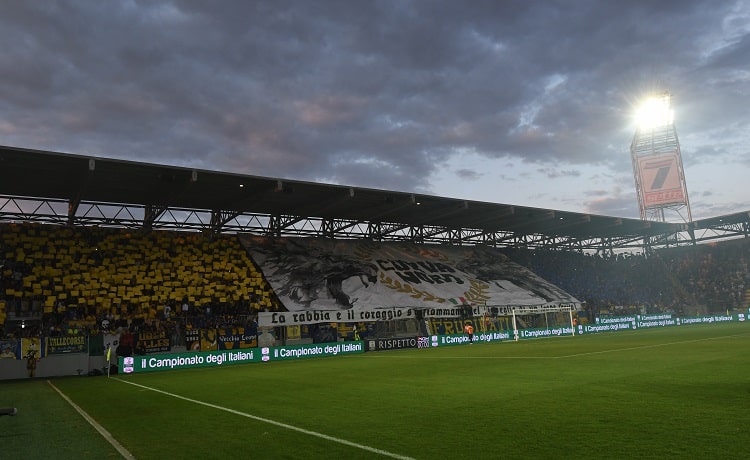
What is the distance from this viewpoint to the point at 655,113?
267 feet

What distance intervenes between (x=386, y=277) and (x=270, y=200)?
12.4m

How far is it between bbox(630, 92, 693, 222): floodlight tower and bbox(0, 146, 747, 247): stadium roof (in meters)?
19.8

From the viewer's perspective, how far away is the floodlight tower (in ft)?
264

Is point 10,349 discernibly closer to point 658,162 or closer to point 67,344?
point 67,344

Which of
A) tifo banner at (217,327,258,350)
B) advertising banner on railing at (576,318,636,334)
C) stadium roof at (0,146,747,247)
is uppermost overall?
stadium roof at (0,146,747,247)

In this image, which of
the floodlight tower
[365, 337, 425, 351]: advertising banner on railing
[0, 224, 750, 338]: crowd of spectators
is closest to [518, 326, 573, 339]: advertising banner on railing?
[0, 224, 750, 338]: crowd of spectators

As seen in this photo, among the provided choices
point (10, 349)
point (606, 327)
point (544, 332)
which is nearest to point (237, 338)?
point (10, 349)

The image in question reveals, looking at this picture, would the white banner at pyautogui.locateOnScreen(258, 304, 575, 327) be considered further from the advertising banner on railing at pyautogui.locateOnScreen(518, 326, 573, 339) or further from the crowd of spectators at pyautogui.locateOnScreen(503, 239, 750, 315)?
the crowd of spectators at pyautogui.locateOnScreen(503, 239, 750, 315)

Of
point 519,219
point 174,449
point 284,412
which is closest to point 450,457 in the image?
point 174,449

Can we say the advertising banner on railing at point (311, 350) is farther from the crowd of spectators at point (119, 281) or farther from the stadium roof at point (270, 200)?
the stadium roof at point (270, 200)

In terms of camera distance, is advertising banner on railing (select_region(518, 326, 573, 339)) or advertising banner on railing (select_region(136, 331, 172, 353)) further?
advertising banner on railing (select_region(518, 326, 573, 339))

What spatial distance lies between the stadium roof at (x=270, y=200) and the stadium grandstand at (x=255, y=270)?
0.15 meters

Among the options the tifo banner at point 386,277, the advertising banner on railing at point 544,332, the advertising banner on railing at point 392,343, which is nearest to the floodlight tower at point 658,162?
the tifo banner at point 386,277

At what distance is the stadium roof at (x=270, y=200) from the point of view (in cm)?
3306
